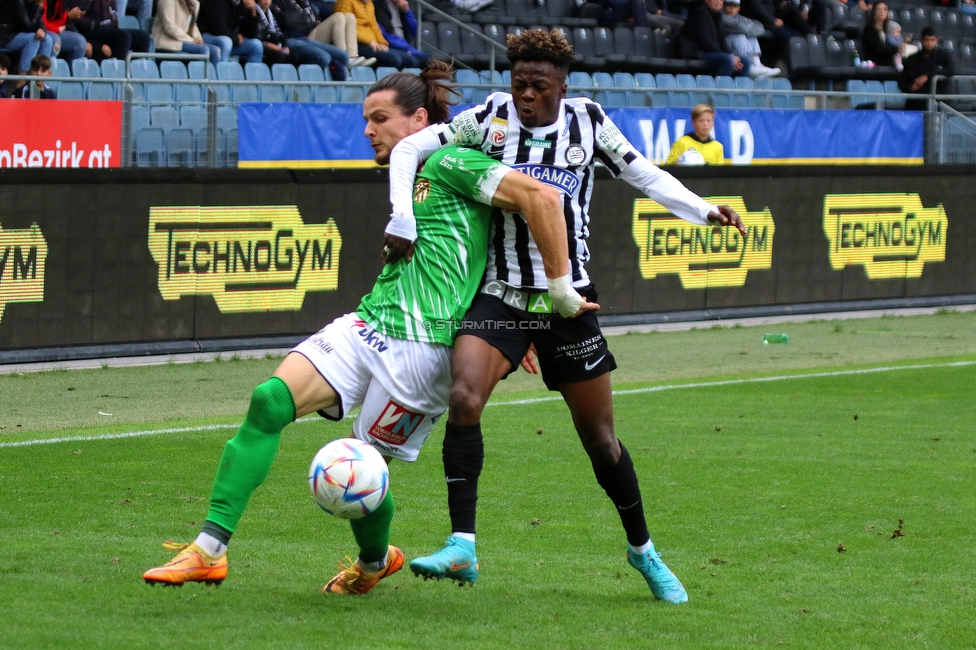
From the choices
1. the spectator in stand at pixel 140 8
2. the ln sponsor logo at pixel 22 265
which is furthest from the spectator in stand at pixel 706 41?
the ln sponsor logo at pixel 22 265

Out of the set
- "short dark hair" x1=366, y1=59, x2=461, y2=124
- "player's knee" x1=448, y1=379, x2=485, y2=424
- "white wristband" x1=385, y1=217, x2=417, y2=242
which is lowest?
"player's knee" x1=448, y1=379, x2=485, y2=424

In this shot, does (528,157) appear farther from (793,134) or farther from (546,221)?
(793,134)

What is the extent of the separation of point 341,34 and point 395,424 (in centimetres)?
1306

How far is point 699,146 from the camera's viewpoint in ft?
49.7

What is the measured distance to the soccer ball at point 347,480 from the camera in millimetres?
4539

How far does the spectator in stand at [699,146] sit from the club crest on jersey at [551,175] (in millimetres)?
10172

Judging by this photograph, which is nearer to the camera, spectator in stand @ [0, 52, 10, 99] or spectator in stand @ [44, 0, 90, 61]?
spectator in stand @ [0, 52, 10, 99]

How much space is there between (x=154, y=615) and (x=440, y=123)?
2.06 meters

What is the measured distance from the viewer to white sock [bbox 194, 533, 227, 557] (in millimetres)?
4410

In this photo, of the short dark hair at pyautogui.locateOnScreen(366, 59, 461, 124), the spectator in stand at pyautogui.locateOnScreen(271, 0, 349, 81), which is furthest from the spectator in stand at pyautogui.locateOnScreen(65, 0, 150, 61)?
the short dark hair at pyautogui.locateOnScreen(366, 59, 461, 124)

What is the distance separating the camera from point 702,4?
21234 mm

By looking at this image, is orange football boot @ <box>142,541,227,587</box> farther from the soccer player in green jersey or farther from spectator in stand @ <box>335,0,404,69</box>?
spectator in stand @ <box>335,0,404,69</box>

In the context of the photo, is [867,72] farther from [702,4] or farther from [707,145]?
[707,145]

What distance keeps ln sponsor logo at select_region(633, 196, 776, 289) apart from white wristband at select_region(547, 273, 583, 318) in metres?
9.76
